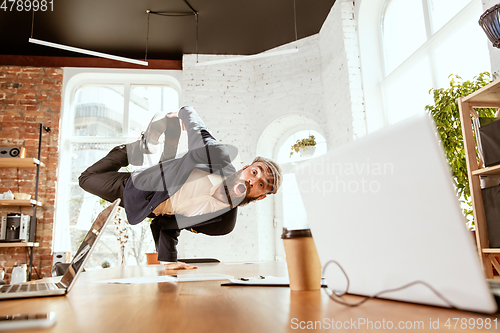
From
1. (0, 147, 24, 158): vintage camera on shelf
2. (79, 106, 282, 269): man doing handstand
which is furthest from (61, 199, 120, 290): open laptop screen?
(0, 147, 24, 158): vintage camera on shelf

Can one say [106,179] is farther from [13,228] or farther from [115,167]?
[13,228]

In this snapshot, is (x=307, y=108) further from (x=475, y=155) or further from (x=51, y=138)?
(x=51, y=138)

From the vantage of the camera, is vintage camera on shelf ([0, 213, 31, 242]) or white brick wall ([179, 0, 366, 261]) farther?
vintage camera on shelf ([0, 213, 31, 242])

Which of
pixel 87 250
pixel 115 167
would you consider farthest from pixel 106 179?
pixel 87 250

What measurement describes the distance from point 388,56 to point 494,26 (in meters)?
2.31

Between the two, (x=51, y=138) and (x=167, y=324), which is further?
(x=51, y=138)

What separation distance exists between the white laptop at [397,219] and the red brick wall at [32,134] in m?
5.36

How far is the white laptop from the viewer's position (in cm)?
41

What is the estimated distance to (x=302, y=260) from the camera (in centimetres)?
74

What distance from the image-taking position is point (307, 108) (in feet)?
16.3

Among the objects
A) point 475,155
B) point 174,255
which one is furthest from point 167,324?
point 475,155

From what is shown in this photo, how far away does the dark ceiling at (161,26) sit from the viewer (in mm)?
4477

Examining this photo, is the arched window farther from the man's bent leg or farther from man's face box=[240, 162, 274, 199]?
the man's bent leg

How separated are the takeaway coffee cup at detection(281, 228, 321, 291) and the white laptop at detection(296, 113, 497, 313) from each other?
0.10 m
